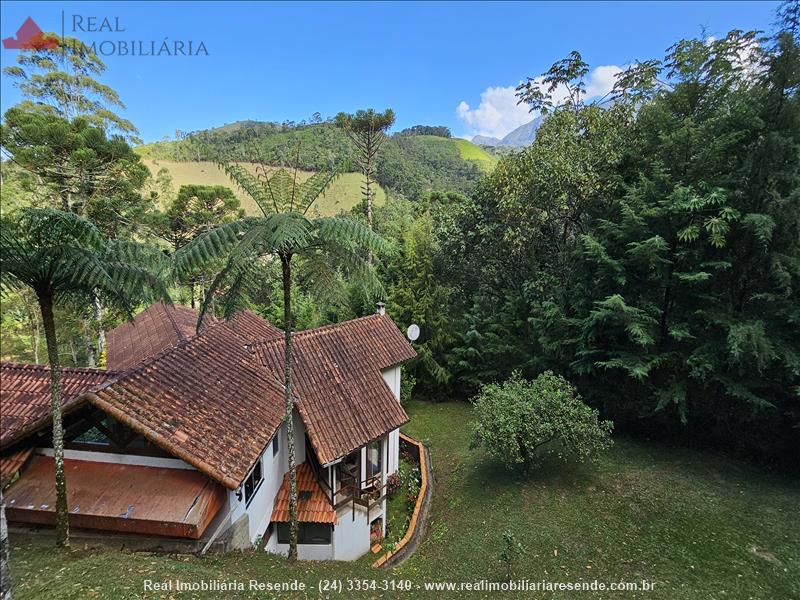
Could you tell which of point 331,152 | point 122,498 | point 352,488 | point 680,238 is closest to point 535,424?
point 352,488

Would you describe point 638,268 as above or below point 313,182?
below

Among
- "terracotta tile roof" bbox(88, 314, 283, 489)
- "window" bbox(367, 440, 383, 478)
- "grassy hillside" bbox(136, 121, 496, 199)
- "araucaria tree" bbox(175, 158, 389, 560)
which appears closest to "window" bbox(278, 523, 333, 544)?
"window" bbox(367, 440, 383, 478)

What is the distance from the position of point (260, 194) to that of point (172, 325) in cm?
968

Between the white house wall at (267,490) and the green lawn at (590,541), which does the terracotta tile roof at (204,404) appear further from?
the green lawn at (590,541)

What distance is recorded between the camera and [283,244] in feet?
21.6

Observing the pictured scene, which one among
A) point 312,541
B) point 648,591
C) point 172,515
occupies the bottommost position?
point 312,541

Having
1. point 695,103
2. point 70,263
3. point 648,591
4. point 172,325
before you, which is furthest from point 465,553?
point 695,103

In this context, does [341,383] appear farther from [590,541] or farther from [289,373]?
[590,541]

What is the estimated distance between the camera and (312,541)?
448 inches

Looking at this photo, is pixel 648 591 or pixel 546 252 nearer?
pixel 648 591

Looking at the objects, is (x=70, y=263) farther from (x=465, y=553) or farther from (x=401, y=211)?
(x=401, y=211)

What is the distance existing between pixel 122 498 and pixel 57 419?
1805 mm

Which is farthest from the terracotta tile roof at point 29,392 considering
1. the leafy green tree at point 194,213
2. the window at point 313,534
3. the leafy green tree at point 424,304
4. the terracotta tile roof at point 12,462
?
the leafy green tree at point 424,304

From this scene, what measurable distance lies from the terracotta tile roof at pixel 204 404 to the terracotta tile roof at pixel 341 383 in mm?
990
